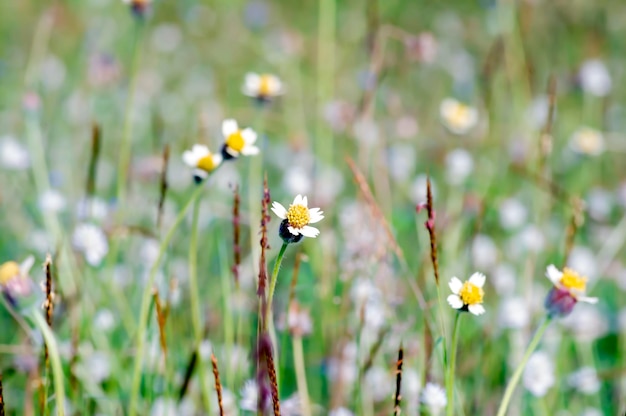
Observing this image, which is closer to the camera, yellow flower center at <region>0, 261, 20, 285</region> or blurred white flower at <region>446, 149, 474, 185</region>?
yellow flower center at <region>0, 261, 20, 285</region>

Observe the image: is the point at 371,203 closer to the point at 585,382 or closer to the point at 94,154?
the point at 94,154

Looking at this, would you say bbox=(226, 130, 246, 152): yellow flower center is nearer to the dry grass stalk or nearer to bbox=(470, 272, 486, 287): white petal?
the dry grass stalk

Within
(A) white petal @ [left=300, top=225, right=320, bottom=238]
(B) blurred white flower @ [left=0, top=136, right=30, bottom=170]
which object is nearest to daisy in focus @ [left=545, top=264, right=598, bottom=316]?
(A) white petal @ [left=300, top=225, right=320, bottom=238]

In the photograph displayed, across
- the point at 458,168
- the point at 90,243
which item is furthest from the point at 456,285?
the point at 458,168

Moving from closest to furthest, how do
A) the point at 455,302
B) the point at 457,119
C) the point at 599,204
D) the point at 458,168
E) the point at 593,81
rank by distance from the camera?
1. the point at 455,302
2. the point at 457,119
3. the point at 458,168
4. the point at 599,204
5. the point at 593,81

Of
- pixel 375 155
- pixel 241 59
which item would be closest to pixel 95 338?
pixel 375 155

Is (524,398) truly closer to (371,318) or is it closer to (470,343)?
(470,343)
